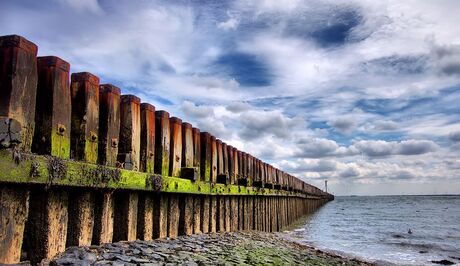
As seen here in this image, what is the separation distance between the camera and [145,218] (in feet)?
18.9

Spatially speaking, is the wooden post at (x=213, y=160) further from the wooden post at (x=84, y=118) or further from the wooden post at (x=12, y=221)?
the wooden post at (x=12, y=221)

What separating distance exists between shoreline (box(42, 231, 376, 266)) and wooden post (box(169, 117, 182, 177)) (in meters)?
1.12

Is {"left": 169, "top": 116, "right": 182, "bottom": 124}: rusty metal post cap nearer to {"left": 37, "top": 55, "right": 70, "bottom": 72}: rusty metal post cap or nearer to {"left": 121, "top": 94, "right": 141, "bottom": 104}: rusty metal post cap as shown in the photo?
{"left": 121, "top": 94, "right": 141, "bottom": 104}: rusty metal post cap

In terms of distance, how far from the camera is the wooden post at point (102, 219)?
475 centimetres

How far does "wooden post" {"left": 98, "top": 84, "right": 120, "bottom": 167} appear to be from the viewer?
4.95 meters

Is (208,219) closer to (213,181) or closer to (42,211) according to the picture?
(213,181)

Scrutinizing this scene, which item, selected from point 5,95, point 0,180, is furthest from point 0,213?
point 5,95

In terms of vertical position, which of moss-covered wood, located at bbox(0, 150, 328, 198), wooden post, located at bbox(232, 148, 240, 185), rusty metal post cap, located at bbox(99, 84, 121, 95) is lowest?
moss-covered wood, located at bbox(0, 150, 328, 198)

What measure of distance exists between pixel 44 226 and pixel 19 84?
4.49 feet

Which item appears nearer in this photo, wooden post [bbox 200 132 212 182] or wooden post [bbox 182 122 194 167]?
wooden post [bbox 182 122 194 167]

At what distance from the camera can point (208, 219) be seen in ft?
27.3

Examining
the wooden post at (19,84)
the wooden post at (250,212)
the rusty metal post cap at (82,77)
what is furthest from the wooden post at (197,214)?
the wooden post at (250,212)

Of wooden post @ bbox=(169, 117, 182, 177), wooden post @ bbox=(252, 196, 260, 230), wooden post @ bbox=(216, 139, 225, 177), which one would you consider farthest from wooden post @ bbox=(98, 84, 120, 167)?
wooden post @ bbox=(252, 196, 260, 230)

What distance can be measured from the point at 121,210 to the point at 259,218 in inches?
348
